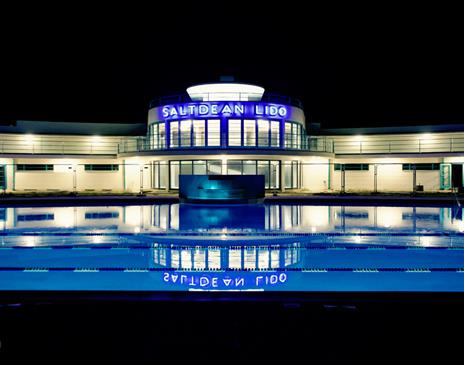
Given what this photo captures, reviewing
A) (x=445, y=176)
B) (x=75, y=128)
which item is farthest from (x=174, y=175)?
(x=445, y=176)

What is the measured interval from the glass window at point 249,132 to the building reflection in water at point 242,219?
9.90m

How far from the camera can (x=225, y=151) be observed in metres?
25.3

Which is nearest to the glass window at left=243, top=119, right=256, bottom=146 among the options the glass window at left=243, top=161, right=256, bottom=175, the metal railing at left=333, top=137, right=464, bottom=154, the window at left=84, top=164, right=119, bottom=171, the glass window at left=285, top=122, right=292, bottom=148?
the glass window at left=243, top=161, right=256, bottom=175

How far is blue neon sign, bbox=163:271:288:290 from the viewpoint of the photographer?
240 inches

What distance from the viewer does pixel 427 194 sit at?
2366 cm

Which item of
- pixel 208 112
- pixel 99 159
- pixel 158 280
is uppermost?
pixel 208 112

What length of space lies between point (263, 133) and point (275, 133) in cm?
97

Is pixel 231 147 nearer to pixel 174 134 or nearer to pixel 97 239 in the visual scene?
pixel 174 134

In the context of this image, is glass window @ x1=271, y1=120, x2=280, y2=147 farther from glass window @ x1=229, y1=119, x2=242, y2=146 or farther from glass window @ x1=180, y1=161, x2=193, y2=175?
glass window @ x1=180, y1=161, x2=193, y2=175

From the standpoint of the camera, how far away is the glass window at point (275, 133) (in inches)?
1101

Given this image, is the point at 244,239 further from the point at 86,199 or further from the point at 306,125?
the point at 306,125

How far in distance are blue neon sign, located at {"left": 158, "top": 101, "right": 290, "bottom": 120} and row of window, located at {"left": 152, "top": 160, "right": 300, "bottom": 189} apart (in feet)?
10.1
